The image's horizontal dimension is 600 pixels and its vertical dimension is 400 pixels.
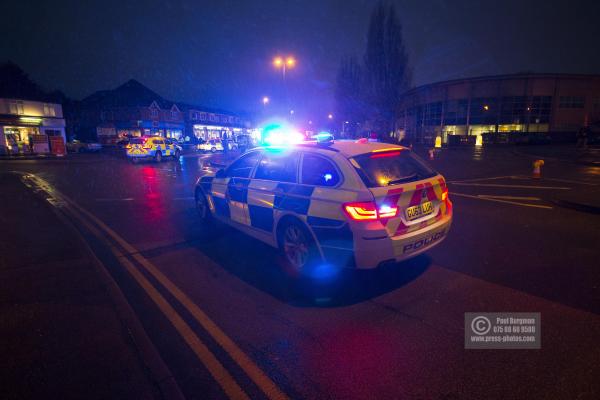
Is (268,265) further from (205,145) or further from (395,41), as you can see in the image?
(395,41)

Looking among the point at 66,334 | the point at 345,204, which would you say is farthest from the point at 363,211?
the point at 66,334

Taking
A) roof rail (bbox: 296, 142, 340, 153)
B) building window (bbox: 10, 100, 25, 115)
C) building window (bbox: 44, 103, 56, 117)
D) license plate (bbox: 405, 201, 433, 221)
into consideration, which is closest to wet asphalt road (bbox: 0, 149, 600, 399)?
license plate (bbox: 405, 201, 433, 221)

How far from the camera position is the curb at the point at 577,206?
6.86 meters

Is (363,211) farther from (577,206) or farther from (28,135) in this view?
(28,135)

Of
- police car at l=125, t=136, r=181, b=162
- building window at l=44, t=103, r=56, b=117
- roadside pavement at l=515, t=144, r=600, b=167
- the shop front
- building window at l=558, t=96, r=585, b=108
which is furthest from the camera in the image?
building window at l=558, t=96, r=585, b=108

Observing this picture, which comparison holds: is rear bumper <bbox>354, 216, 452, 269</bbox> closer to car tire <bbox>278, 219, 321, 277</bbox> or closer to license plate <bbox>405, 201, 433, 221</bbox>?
license plate <bbox>405, 201, 433, 221</bbox>

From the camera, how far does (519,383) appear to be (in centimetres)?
228

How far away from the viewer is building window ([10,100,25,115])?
39.7 metres

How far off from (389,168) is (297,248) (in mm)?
1545

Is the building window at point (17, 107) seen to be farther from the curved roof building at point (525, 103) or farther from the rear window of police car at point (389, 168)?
the rear window of police car at point (389, 168)

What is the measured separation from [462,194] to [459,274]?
6.13m

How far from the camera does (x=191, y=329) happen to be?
3.02 metres
